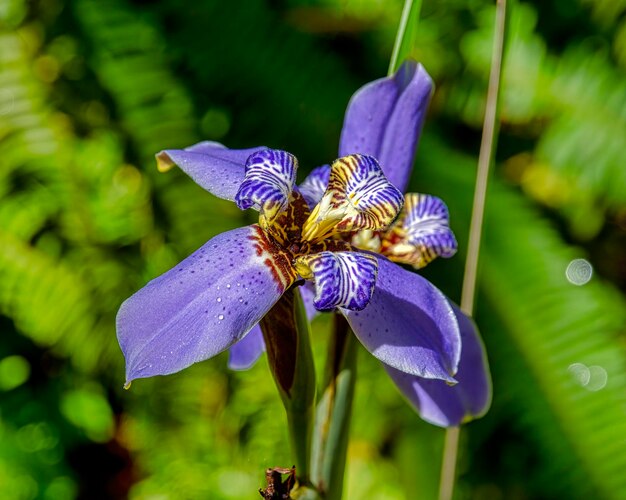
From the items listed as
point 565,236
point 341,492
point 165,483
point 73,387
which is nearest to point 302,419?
point 341,492

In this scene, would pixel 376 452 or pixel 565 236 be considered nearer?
pixel 376 452

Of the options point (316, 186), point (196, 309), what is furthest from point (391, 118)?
point (196, 309)

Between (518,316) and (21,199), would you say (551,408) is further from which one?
(21,199)

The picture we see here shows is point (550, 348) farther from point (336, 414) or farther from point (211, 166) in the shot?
point (211, 166)

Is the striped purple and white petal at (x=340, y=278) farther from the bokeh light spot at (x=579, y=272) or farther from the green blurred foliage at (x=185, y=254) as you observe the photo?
the bokeh light spot at (x=579, y=272)

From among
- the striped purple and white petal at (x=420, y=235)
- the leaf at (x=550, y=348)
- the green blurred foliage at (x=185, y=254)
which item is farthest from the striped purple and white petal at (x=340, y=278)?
the leaf at (x=550, y=348)
